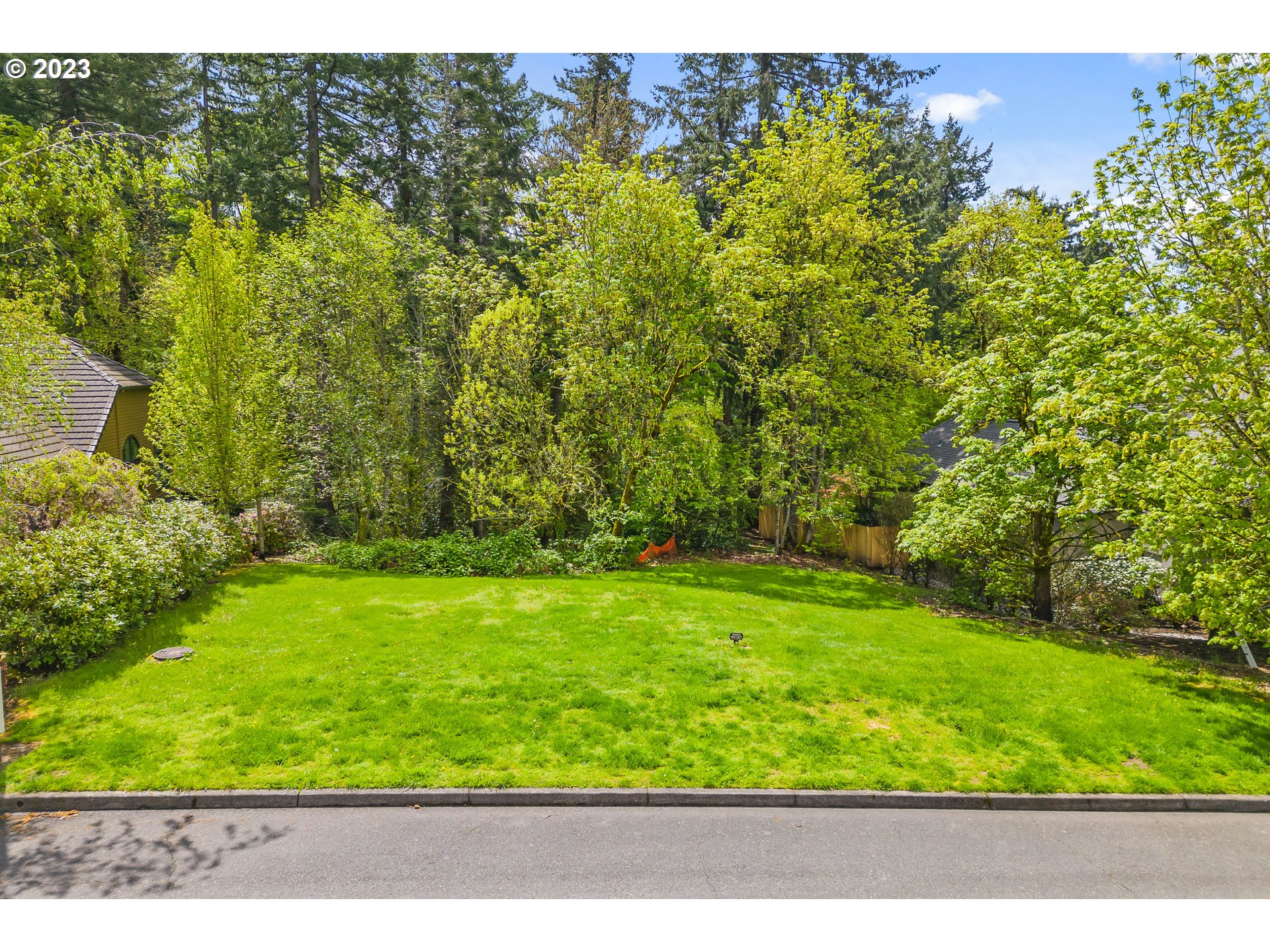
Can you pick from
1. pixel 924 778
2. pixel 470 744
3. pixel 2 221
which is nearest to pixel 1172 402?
pixel 924 778

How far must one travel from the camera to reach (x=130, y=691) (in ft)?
25.9

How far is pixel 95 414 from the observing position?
1466cm

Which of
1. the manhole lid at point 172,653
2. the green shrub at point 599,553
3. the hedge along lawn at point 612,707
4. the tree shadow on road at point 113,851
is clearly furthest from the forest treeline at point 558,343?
the tree shadow on road at point 113,851

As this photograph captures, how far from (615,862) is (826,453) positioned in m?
15.0

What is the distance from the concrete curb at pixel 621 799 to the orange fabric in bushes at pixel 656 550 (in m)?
10.2

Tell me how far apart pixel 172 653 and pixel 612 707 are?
634 centimetres

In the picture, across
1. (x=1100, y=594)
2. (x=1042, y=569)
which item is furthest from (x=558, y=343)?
(x=1100, y=594)

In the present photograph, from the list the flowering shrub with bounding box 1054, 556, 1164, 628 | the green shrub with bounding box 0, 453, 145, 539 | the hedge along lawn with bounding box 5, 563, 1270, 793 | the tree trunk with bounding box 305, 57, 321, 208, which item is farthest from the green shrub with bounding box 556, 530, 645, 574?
the tree trunk with bounding box 305, 57, 321, 208

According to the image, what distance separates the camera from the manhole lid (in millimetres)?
8836

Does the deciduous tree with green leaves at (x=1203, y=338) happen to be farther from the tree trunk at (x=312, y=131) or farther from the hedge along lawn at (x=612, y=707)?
the tree trunk at (x=312, y=131)

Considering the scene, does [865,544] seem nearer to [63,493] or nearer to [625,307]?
[625,307]

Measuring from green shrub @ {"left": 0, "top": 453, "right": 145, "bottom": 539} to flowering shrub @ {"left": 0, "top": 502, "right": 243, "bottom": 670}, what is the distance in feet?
1.09

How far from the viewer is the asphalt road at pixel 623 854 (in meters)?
4.96

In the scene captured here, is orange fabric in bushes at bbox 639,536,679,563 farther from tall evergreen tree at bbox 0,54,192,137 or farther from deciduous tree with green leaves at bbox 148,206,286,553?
tall evergreen tree at bbox 0,54,192,137
